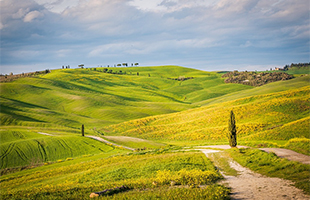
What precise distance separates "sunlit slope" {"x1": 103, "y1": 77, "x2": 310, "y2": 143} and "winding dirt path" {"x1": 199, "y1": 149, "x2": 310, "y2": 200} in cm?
2740

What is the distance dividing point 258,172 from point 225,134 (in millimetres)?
33611

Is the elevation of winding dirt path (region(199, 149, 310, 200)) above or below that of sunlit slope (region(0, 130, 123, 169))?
above

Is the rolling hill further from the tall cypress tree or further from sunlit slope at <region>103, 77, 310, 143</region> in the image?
the tall cypress tree

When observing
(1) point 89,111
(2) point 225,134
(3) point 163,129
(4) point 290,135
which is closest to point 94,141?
(3) point 163,129

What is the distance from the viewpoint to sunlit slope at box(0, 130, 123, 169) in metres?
44.3

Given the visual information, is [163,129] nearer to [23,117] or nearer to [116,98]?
[23,117]

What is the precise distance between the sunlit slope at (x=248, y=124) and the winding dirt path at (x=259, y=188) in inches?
1079

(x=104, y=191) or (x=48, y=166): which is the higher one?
(x=104, y=191)

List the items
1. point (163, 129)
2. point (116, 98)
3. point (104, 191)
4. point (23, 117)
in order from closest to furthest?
1. point (104, 191)
2. point (163, 129)
3. point (23, 117)
4. point (116, 98)

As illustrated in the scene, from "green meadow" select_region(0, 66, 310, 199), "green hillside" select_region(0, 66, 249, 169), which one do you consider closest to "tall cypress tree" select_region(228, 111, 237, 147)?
"green meadow" select_region(0, 66, 310, 199)

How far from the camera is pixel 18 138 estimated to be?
56500 mm

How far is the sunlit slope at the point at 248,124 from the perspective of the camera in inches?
1922

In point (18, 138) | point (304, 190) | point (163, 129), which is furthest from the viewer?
point (163, 129)

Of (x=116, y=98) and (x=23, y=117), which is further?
(x=116, y=98)
